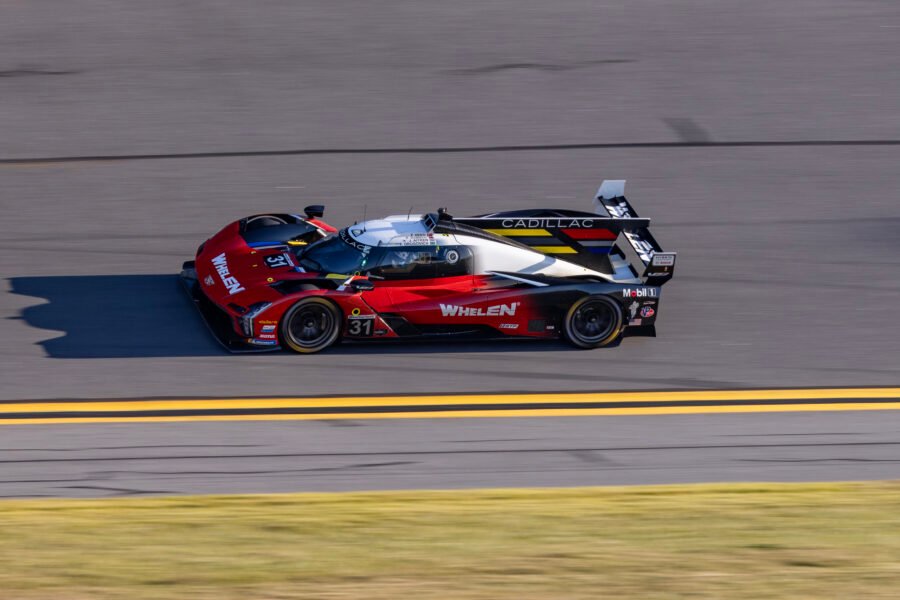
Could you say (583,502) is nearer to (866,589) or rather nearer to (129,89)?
(866,589)

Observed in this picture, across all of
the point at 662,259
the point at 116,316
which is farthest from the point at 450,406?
the point at 116,316

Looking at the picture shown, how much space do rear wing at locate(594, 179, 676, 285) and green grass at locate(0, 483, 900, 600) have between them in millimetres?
3864

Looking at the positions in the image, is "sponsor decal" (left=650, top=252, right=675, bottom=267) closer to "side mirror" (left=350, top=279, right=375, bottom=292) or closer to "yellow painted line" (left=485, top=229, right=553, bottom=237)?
"yellow painted line" (left=485, top=229, right=553, bottom=237)

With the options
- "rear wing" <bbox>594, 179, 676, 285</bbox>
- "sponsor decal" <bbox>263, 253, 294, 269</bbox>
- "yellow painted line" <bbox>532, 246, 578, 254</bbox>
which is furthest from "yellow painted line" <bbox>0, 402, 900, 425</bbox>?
"yellow painted line" <bbox>532, 246, 578, 254</bbox>

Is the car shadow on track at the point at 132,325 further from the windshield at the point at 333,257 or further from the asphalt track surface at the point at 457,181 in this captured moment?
the windshield at the point at 333,257

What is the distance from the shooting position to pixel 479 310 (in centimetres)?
1171

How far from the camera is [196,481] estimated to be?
347 inches

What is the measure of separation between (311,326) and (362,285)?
0.60 metres

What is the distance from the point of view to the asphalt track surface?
33.5 feet

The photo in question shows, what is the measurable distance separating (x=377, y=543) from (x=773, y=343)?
20.5 ft

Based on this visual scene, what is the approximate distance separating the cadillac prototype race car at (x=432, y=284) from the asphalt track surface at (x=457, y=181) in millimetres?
275

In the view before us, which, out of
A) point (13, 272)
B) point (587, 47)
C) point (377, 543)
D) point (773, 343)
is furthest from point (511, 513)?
point (587, 47)

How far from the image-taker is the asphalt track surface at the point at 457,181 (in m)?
10.2

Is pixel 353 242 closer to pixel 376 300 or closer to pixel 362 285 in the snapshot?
pixel 362 285
